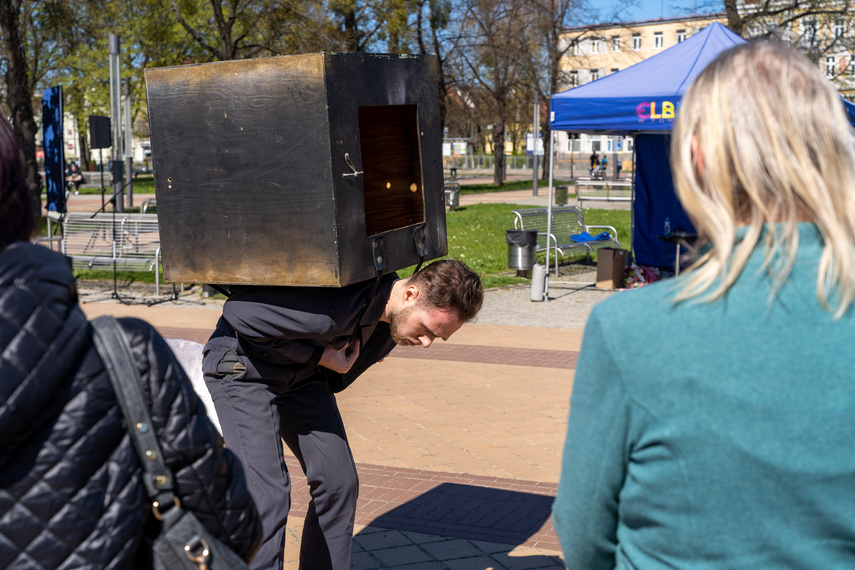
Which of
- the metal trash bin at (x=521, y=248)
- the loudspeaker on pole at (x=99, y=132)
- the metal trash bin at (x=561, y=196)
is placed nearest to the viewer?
the metal trash bin at (x=521, y=248)

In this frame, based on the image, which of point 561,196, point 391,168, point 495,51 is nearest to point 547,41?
point 495,51

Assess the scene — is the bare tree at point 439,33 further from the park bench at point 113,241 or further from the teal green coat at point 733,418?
the teal green coat at point 733,418

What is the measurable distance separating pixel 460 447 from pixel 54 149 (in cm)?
758

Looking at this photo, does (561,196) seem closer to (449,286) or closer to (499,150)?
(499,150)

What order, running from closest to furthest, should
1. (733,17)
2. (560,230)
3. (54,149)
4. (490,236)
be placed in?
1. (54,149)
2. (560,230)
3. (490,236)
4. (733,17)

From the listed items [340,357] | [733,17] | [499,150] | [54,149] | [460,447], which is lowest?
[460,447]

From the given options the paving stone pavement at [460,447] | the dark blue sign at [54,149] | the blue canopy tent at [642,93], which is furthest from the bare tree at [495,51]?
the paving stone pavement at [460,447]

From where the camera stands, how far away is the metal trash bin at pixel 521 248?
493 inches

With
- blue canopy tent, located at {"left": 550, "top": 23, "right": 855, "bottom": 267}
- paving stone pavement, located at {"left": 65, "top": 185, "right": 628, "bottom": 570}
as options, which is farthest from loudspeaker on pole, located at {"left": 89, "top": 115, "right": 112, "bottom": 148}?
blue canopy tent, located at {"left": 550, "top": 23, "right": 855, "bottom": 267}

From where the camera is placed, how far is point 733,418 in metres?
1.28

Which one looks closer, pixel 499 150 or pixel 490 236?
pixel 490 236

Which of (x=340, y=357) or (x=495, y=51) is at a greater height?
(x=495, y=51)

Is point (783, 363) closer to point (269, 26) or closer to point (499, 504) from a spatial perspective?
point (499, 504)

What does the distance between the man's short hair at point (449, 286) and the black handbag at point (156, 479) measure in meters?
1.54
